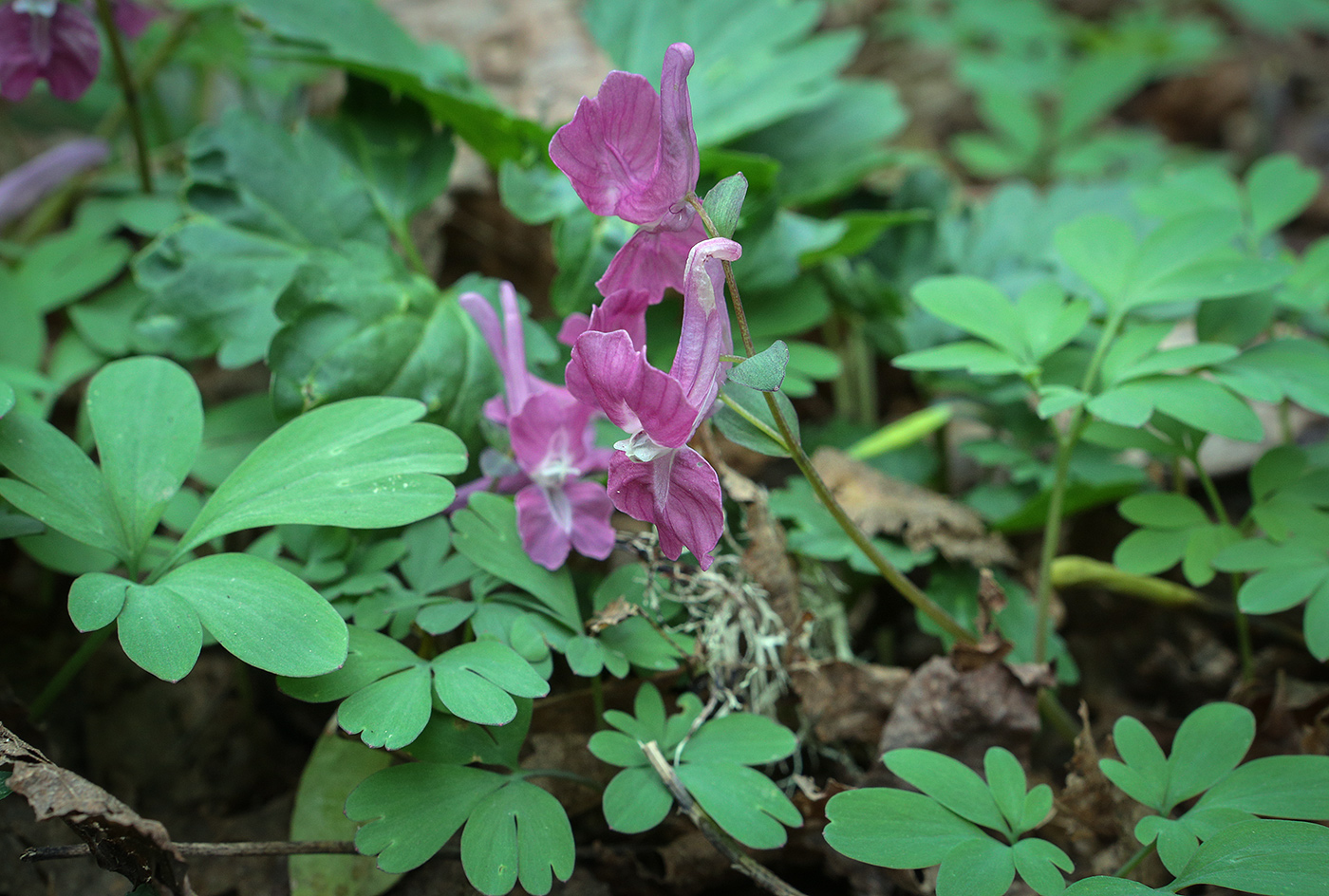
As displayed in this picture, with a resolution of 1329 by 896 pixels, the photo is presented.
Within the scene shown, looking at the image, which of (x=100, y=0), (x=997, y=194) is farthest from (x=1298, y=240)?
(x=100, y=0)

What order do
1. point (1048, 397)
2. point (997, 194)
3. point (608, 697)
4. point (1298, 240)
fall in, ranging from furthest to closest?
point (1298, 240) < point (997, 194) < point (608, 697) < point (1048, 397)

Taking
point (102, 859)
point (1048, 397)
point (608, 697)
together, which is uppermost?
point (1048, 397)

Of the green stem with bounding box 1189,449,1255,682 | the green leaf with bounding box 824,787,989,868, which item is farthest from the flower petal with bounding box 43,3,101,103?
the green stem with bounding box 1189,449,1255,682

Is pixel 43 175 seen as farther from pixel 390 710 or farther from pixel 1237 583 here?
pixel 1237 583

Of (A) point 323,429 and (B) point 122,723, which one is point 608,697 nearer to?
(A) point 323,429

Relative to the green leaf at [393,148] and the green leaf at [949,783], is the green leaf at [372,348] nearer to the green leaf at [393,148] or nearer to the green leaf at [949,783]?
the green leaf at [393,148]

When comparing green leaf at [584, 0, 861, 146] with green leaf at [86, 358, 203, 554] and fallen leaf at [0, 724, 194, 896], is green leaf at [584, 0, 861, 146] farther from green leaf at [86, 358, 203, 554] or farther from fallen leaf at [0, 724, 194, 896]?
fallen leaf at [0, 724, 194, 896]

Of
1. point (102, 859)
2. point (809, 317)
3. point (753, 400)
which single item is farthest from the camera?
point (809, 317)
